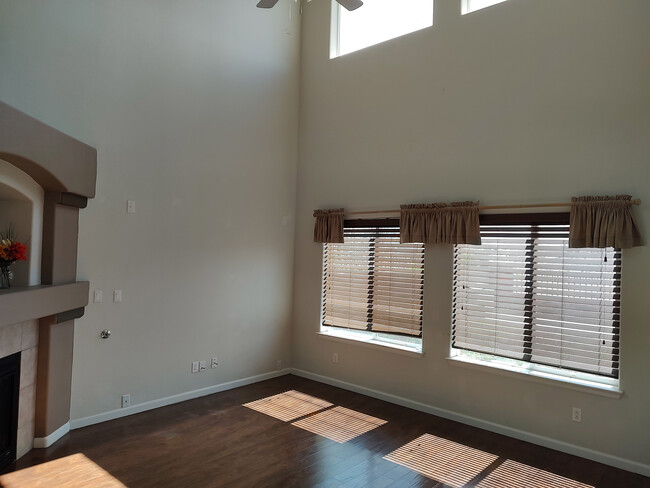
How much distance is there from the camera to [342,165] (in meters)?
5.86

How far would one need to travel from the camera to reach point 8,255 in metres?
3.50

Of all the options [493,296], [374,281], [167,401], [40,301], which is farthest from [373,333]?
[40,301]

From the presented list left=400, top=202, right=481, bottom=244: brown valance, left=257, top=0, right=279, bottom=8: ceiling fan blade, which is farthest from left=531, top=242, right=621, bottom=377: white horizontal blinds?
left=257, top=0, right=279, bottom=8: ceiling fan blade

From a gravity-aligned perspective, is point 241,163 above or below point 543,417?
above

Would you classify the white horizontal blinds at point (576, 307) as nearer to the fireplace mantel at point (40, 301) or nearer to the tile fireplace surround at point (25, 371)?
the fireplace mantel at point (40, 301)

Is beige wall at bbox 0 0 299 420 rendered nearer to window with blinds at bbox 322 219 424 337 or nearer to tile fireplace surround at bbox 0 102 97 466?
tile fireplace surround at bbox 0 102 97 466

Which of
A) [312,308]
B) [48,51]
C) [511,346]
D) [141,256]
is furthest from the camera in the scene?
[312,308]

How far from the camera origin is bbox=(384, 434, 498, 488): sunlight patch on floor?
3.63m

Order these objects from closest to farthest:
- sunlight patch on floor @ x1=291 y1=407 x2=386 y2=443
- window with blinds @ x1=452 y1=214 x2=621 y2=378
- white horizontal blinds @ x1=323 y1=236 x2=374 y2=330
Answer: window with blinds @ x1=452 y1=214 x2=621 y2=378 < sunlight patch on floor @ x1=291 y1=407 x2=386 y2=443 < white horizontal blinds @ x1=323 y1=236 x2=374 y2=330

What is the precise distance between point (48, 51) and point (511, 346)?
491 centimetres

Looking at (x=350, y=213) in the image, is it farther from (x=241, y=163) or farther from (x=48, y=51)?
(x=48, y=51)

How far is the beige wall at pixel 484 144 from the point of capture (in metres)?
3.90

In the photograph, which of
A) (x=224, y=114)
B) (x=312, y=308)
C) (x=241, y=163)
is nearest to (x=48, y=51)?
(x=224, y=114)

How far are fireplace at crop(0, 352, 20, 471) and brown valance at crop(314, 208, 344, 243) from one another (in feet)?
11.1
